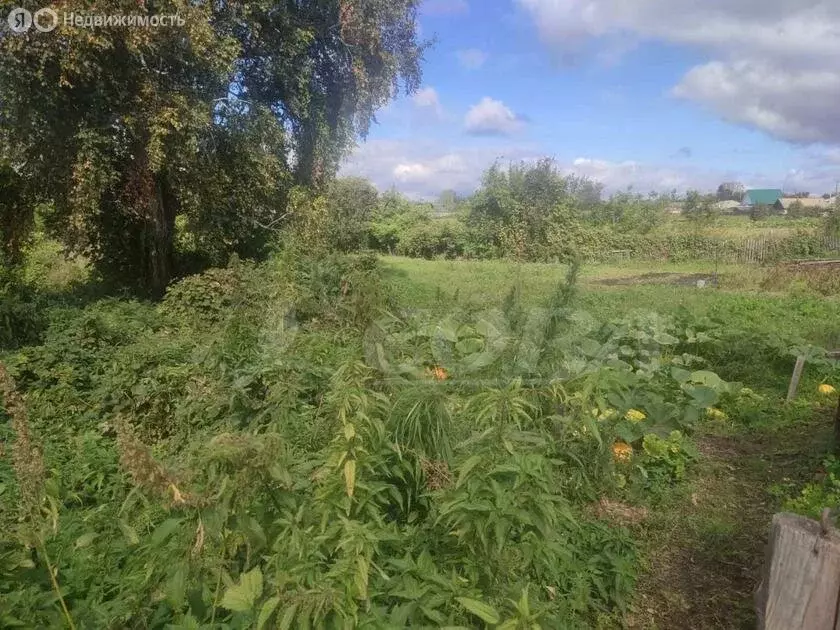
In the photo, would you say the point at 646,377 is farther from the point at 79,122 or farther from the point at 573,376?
the point at 79,122

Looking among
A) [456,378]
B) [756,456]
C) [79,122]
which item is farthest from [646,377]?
[79,122]

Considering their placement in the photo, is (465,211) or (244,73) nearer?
(244,73)

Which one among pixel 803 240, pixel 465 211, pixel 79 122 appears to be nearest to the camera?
pixel 79 122

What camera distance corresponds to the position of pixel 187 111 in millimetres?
7531

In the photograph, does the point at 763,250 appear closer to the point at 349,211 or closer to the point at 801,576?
the point at 349,211

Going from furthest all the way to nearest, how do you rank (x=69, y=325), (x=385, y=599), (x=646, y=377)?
(x=69, y=325), (x=646, y=377), (x=385, y=599)

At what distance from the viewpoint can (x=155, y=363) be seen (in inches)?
179

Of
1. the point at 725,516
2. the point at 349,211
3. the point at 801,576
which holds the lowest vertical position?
the point at 725,516

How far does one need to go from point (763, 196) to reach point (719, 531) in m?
41.0

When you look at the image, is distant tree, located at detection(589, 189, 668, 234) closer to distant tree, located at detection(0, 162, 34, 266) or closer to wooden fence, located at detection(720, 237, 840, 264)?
wooden fence, located at detection(720, 237, 840, 264)

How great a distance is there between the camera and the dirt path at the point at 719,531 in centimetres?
271

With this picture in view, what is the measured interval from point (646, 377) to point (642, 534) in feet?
6.43

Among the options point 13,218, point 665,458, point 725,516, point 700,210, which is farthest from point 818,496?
point 700,210

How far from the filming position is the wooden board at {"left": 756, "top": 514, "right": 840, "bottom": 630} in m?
1.29
